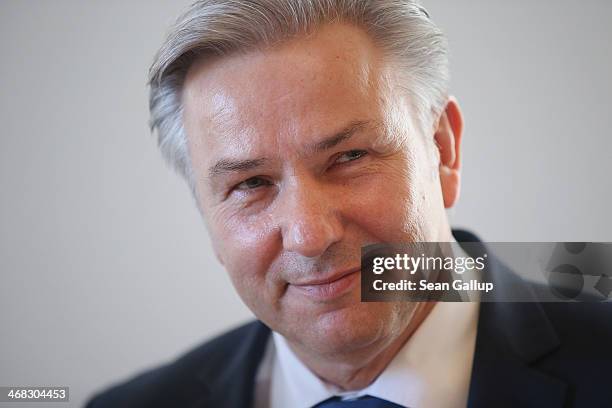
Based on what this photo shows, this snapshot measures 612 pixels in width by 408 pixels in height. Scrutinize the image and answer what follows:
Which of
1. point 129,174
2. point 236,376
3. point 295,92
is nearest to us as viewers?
point 295,92

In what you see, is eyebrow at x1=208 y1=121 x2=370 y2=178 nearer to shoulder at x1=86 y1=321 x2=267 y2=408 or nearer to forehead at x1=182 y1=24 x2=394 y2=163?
forehead at x1=182 y1=24 x2=394 y2=163

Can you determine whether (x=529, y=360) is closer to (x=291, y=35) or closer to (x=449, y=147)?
(x=449, y=147)

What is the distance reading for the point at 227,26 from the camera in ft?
2.76

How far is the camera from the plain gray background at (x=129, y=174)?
120cm

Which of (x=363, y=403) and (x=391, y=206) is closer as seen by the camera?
(x=391, y=206)

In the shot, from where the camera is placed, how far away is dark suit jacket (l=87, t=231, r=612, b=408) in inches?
34.7

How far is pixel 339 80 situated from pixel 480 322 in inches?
18.1

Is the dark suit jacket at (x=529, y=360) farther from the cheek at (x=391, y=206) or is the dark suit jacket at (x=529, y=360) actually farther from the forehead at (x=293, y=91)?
the forehead at (x=293, y=91)

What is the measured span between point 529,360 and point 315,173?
0.44 meters

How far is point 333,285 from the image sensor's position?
0.85 m

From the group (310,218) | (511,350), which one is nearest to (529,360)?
(511,350)

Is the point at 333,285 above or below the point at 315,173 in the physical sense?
below

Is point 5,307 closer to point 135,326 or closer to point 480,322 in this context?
point 135,326

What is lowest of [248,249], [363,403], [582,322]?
[363,403]
